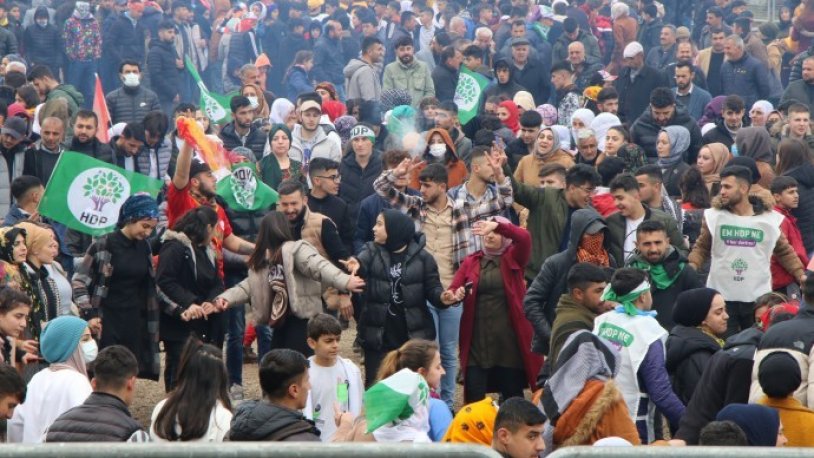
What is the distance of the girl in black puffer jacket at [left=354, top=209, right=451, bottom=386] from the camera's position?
1020 centimetres

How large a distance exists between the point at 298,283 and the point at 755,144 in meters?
5.44

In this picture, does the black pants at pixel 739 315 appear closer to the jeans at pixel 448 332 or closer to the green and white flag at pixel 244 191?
the jeans at pixel 448 332

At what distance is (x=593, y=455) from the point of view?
12.2 ft

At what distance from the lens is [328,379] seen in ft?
27.8

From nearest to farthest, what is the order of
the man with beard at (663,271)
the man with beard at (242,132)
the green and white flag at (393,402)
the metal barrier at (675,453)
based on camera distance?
the metal barrier at (675,453) → the green and white flag at (393,402) → the man with beard at (663,271) → the man with beard at (242,132)

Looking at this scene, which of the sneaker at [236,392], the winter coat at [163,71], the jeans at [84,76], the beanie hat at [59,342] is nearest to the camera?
the beanie hat at [59,342]

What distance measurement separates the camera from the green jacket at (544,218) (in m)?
A: 11.5

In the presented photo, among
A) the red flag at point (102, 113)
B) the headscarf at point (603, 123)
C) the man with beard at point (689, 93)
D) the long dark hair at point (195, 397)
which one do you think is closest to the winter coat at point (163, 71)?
the red flag at point (102, 113)

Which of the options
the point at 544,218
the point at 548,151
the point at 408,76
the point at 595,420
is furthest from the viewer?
the point at 408,76

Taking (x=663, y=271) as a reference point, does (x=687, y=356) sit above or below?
below

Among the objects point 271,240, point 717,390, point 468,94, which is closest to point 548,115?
point 468,94

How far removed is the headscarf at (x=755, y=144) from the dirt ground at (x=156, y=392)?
384cm

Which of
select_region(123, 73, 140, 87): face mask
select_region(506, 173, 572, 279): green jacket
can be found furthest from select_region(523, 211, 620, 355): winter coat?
select_region(123, 73, 140, 87): face mask

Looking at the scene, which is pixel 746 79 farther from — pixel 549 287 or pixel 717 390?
pixel 717 390
